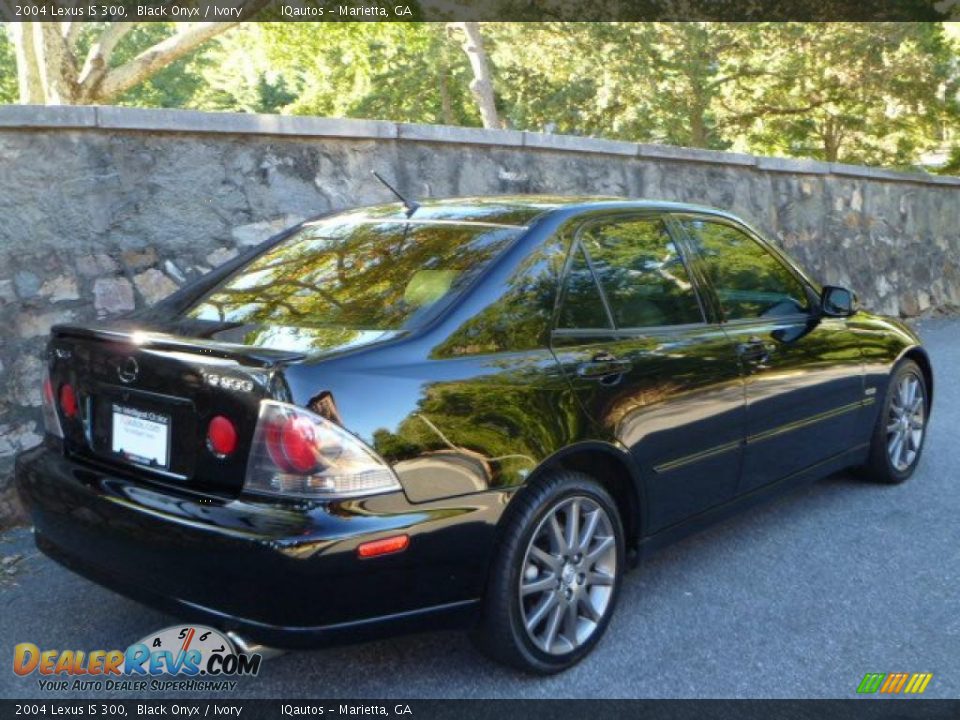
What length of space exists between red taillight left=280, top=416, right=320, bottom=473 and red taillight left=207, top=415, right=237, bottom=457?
164 millimetres

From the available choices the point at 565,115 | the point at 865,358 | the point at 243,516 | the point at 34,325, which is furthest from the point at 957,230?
the point at 565,115

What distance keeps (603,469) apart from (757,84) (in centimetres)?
2288

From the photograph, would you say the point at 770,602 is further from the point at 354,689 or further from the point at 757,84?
the point at 757,84

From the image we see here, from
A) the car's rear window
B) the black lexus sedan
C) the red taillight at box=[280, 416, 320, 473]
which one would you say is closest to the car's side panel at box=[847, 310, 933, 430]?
the black lexus sedan

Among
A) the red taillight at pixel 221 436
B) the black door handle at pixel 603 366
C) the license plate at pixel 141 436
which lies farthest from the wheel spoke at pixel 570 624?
the license plate at pixel 141 436

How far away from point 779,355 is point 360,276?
6.16 feet

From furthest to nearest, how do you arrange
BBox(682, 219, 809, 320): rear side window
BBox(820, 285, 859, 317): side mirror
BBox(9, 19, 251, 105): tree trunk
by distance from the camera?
1. BBox(9, 19, 251, 105): tree trunk
2. BBox(820, 285, 859, 317): side mirror
3. BBox(682, 219, 809, 320): rear side window

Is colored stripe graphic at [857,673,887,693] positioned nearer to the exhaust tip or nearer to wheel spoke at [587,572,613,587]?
wheel spoke at [587,572,613,587]

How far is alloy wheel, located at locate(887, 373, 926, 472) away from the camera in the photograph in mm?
5359

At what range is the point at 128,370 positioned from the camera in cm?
306

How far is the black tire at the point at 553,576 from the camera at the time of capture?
312 centimetres

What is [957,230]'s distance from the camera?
13.8 m

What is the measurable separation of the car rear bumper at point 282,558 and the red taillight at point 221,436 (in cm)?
14

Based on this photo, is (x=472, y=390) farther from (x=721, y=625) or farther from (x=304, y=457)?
(x=721, y=625)
